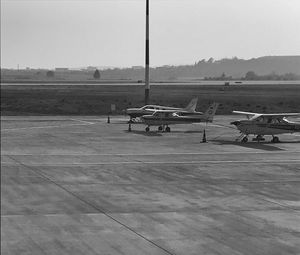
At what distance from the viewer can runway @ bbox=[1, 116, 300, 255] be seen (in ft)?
32.3

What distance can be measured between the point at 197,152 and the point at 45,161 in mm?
8900

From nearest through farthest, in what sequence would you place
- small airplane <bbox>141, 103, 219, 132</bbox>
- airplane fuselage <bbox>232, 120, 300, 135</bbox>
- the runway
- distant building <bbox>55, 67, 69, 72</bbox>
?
1. distant building <bbox>55, 67, 69, 72</bbox>
2. the runway
3. airplane fuselage <bbox>232, 120, 300, 135</bbox>
4. small airplane <bbox>141, 103, 219, 132</bbox>

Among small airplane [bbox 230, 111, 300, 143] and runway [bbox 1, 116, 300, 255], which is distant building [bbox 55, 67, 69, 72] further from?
small airplane [bbox 230, 111, 300, 143]

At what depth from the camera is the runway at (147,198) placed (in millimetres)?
9859

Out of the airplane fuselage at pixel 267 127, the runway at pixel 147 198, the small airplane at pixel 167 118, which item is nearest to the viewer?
the runway at pixel 147 198

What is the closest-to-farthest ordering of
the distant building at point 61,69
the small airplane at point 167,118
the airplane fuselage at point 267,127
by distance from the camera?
the distant building at point 61,69, the airplane fuselage at point 267,127, the small airplane at point 167,118

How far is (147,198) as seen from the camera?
15.1m

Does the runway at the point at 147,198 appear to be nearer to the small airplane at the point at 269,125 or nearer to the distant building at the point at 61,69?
the distant building at the point at 61,69

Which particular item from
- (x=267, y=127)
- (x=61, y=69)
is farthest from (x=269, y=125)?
(x=61, y=69)

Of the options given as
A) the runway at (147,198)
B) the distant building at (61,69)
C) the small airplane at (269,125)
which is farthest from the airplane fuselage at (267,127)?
the distant building at (61,69)

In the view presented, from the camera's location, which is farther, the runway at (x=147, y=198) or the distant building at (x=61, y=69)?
the runway at (x=147, y=198)

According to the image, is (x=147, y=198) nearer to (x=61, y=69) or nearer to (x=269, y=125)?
(x=61, y=69)

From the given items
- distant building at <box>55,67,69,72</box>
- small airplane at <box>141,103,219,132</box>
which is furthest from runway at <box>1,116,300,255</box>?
small airplane at <box>141,103,219,132</box>

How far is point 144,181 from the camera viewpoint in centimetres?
1803
